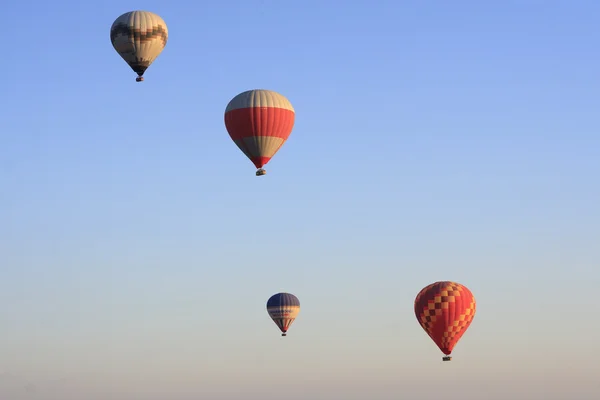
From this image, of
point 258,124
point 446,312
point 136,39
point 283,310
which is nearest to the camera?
point 258,124

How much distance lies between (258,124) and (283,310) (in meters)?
35.3

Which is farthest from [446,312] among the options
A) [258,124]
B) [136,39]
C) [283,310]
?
[283,310]

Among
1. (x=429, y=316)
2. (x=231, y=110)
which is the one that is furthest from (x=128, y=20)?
(x=429, y=316)

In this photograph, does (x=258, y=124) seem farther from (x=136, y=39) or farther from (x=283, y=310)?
(x=283, y=310)

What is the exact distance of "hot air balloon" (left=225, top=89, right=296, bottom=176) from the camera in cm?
8594

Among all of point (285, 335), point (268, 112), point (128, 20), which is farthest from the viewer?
point (285, 335)

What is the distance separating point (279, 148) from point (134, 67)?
12.5 m

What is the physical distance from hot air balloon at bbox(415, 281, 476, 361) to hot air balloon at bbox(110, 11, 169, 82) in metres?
25.3

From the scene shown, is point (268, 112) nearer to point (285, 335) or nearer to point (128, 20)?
point (128, 20)

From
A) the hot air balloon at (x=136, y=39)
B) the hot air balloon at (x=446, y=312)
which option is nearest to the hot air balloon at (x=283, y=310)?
the hot air balloon at (x=446, y=312)

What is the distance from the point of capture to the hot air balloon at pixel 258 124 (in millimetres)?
85938

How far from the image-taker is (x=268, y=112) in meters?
86.0

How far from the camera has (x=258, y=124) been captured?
282 ft

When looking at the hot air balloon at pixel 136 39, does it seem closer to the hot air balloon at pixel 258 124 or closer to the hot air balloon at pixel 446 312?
the hot air balloon at pixel 258 124
